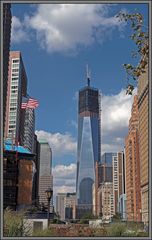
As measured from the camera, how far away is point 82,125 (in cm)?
15512

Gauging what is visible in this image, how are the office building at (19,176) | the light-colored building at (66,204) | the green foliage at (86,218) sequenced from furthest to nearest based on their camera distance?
the light-colored building at (66,204), the office building at (19,176), the green foliage at (86,218)

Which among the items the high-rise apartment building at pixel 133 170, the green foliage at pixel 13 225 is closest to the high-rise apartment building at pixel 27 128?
the high-rise apartment building at pixel 133 170

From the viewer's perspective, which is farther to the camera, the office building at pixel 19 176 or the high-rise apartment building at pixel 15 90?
the high-rise apartment building at pixel 15 90

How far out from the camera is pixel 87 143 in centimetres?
15388

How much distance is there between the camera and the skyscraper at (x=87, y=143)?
14862 cm

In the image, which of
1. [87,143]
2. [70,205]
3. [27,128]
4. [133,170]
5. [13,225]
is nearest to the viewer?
[13,225]

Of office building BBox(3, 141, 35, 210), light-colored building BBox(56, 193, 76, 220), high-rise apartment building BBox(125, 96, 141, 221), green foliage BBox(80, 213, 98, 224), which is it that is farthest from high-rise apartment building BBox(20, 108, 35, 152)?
light-colored building BBox(56, 193, 76, 220)

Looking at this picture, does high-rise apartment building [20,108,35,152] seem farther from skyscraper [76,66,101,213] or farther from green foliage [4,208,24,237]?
green foliage [4,208,24,237]

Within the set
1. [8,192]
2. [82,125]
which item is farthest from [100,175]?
[8,192]

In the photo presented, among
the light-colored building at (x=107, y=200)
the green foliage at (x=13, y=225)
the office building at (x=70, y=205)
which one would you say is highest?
the green foliage at (x=13, y=225)

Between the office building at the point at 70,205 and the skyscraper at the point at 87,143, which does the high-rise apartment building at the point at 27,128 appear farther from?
the skyscraper at the point at 87,143

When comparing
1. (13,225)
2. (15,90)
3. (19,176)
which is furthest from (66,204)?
(13,225)

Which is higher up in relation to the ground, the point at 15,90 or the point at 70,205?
the point at 15,90

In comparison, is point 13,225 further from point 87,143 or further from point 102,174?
point 87,143
